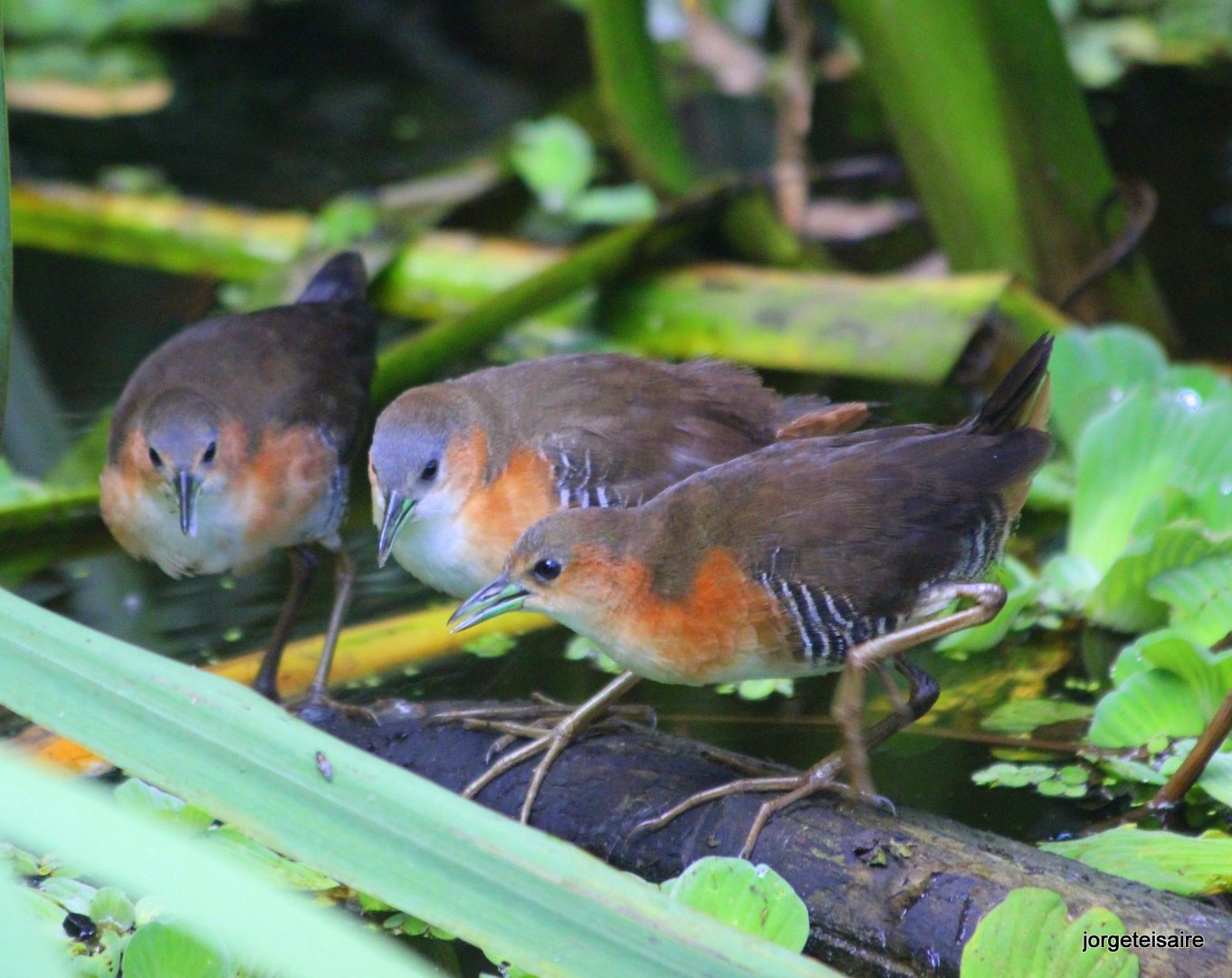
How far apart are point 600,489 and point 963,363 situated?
1.98 meters

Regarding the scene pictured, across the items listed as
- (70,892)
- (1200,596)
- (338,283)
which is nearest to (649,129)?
(338,283)

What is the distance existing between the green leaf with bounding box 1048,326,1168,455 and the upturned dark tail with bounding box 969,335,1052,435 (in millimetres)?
1403

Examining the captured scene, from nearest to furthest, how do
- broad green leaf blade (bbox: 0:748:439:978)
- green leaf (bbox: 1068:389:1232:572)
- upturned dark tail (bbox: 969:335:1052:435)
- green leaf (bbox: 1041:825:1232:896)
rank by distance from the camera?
1. broad green leaf blade (bbox: 0:748:439:978)
2. green leaf (bbox: 1041:825:1232:896)
3. upturned dark tail (bbox: 969:335:1052:435)
4. green leaf (bbox: 1068:389:1232:572)

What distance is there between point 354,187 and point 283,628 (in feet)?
11.7

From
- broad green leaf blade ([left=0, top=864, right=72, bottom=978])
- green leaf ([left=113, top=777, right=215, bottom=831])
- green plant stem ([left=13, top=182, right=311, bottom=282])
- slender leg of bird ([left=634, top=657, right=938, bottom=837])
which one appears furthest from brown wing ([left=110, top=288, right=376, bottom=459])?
broad green leaf blade ([left=0, top=864, right=72, bottom=978])

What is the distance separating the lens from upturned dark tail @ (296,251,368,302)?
405 cm

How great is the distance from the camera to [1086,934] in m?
2.22

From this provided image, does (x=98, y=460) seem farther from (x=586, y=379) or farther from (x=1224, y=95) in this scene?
(x=1224, y=95)

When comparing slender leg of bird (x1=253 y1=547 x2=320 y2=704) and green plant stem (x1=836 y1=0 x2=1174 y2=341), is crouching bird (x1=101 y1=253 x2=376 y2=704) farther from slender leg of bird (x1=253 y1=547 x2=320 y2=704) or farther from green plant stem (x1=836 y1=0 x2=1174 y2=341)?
green plant stem (x1=836 y1=0 x2=1174 y2=341)

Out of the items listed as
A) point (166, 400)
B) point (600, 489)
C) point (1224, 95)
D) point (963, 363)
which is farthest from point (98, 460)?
point (1224, 95)

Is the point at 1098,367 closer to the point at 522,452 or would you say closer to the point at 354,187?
the point at 522,452

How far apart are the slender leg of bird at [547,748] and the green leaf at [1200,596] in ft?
4.20

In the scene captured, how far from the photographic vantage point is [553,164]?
6164 mm

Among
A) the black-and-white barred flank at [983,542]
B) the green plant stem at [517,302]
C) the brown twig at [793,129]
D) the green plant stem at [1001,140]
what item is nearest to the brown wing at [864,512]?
the black-and-white barred flank at [983,542]
